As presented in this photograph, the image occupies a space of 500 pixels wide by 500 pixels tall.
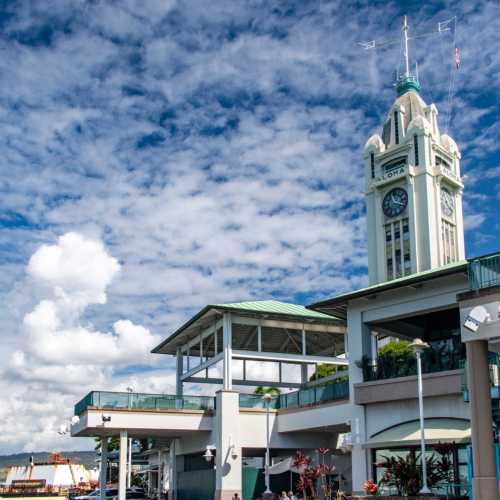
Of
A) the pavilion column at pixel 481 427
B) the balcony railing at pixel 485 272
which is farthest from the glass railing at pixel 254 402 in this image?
the pavilion column at pixel 481 427

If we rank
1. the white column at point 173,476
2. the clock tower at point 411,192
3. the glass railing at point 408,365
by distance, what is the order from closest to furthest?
the glass railing at point 408,365
the white column at point 173,476
the clock tower at point 411,192

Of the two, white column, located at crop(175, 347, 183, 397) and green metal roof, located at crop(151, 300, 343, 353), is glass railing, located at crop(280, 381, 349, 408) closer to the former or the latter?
green metal roof, located at crop(151, 300, 343, 353)

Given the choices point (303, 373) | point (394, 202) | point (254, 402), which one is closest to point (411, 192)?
point (394, 202)

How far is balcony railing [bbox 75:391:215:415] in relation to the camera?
40.5 m

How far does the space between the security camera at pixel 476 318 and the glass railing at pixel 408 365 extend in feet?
26.2

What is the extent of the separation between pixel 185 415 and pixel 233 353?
170 inches

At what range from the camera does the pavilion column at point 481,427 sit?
2022 cm

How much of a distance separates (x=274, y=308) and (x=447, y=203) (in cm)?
7077

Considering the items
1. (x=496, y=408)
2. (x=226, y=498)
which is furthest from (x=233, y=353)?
Result: (x=496, y=408)

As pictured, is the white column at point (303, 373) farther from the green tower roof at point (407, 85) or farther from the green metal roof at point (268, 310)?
the green tower roof at point (407, 85)

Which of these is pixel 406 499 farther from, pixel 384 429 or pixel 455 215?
pixel 455 215

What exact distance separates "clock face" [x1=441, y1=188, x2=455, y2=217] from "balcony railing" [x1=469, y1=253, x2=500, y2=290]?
8825 cm

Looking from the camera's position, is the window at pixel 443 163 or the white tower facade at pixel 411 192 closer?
the white tower facade at pixel 411 192

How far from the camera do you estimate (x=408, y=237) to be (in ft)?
349
